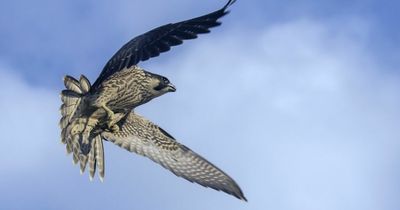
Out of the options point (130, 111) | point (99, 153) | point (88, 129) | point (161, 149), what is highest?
point (130, 111)

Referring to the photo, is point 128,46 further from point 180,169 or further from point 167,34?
point 180,169

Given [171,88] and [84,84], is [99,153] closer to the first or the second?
[84,84]

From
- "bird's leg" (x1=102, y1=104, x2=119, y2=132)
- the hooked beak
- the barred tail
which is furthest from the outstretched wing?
the hooked beak

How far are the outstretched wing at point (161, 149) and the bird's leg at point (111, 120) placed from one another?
0.14m

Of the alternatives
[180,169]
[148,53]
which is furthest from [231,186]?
[148,53]

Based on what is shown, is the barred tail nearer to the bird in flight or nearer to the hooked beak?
the bird in flight

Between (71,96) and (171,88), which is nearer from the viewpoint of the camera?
(71,96)

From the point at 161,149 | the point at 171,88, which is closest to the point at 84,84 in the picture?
the point at 171,88

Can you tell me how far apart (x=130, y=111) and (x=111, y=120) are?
52 centimetres

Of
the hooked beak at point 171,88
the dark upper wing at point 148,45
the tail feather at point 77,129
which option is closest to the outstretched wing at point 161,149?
the tail feather at point 77,129

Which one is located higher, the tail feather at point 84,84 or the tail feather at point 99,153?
the tail feather at point 84,84

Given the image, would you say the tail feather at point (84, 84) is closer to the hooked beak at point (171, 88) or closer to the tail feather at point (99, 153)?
the tail feather at point (99, 153)

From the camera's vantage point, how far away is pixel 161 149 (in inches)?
771

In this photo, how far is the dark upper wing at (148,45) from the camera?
1789 centimetres
